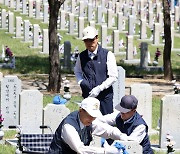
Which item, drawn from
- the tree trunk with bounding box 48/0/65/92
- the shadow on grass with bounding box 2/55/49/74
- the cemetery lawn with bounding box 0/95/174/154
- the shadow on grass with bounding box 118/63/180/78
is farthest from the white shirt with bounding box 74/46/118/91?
the shadow on grass with bounding box 2/55/49/74

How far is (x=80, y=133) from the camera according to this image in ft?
32.9

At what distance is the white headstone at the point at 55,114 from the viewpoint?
49.2 feet

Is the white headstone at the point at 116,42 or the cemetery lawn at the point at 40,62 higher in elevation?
the white headstone at the point at 116,42

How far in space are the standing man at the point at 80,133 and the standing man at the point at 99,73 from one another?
11.1 ft

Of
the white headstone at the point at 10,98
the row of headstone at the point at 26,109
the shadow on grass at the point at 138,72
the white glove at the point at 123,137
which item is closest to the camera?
the white glove at the point at 123,137

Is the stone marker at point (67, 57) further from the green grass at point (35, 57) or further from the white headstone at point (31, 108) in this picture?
the white headstone at point (31, 108)

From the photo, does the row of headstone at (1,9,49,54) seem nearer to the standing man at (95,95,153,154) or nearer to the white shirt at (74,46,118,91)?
the white shirt at (74,46,118,91)

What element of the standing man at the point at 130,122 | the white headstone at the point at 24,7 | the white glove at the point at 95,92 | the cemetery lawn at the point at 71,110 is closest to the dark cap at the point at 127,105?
the standing man at the point at 130,122

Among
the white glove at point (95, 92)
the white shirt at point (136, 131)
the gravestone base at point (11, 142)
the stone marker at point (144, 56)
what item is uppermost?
the white glove at point (95, 92)

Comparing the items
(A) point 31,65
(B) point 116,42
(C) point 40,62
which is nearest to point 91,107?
(A) point 31,65

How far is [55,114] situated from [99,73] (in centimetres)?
156

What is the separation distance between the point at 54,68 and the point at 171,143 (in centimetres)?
798

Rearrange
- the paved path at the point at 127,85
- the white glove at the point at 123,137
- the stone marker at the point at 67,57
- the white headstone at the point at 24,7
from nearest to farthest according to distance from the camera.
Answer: the white glove at the point at 123,137 → the paved path at the point at 127,85 → the stone marker at the point at 67,57 → the white headstone at the point at 24,7

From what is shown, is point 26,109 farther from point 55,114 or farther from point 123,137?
point 123,137
